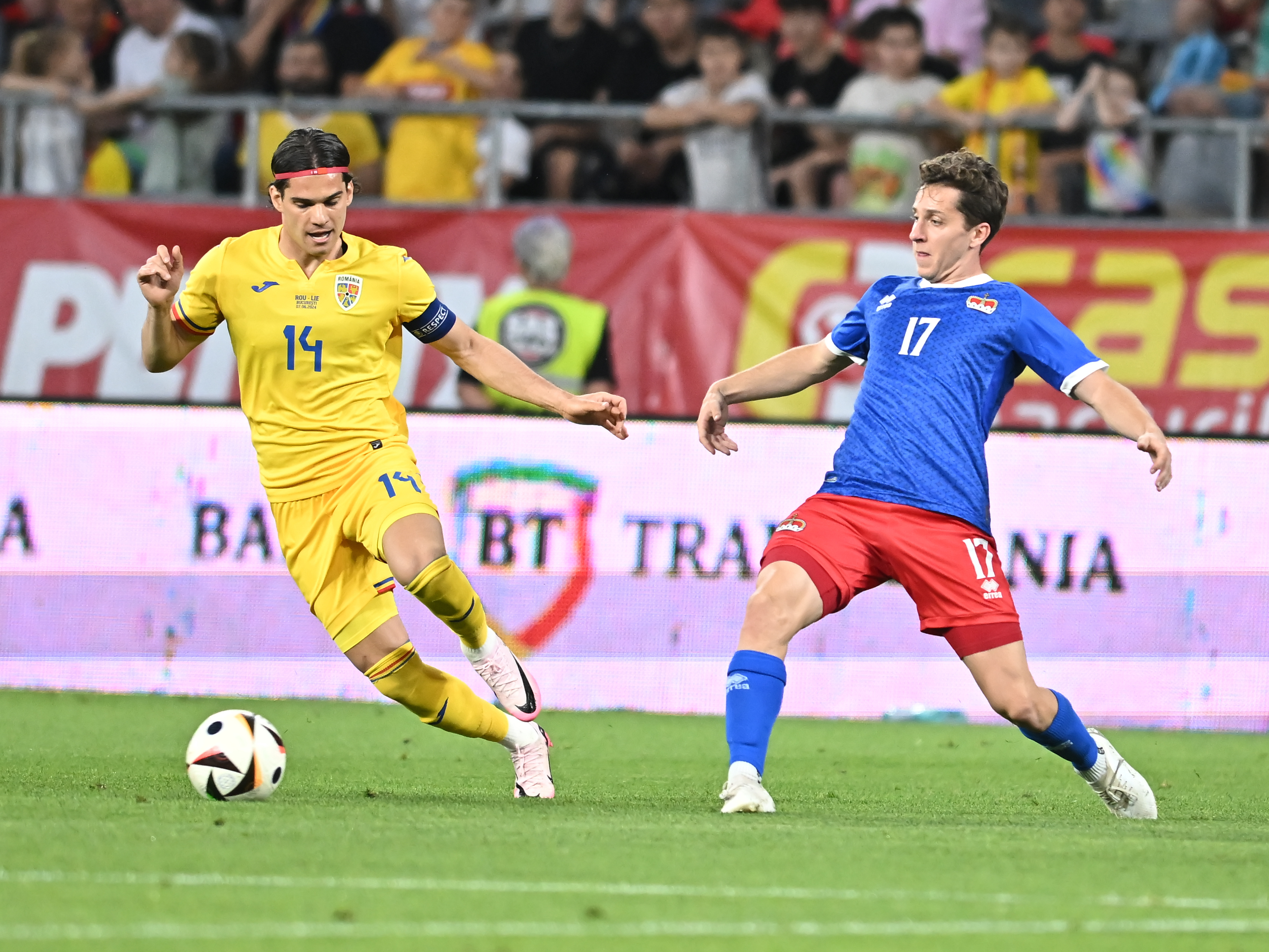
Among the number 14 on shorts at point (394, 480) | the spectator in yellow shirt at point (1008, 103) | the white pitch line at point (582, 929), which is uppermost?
the spectator in yellow shirt at point (1008, 103)

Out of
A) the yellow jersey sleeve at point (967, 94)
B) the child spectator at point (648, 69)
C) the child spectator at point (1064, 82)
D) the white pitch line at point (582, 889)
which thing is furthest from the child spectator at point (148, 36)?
the white pitch line at point (582, 889)

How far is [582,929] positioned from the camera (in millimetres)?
4191

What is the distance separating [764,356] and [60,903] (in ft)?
29.0

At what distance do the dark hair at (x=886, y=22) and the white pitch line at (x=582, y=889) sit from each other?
955 centimetres

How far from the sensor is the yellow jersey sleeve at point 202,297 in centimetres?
668

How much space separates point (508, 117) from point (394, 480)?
7.14 metres

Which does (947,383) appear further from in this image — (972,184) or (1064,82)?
(1064,82)

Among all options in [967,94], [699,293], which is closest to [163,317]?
[699,293]

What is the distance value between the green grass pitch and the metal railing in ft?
18.6

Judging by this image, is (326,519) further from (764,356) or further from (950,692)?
(764,356)

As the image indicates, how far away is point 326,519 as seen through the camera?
6.65 meters

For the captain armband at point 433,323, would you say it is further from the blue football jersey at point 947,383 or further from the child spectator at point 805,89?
the child spectator at point 805,89

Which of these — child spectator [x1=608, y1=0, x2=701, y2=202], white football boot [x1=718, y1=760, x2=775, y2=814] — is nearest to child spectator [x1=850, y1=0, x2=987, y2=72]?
child spectator [x1=608, y1=0, x2=701, y2=202]

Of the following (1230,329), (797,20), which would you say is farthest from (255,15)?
(1230,329)
